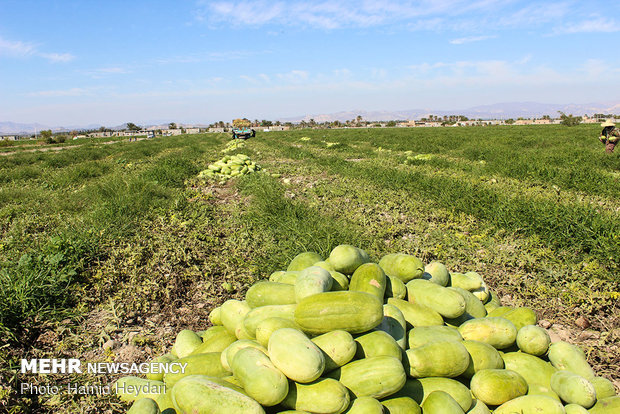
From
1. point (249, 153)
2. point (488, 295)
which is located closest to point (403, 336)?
point (488, 295)

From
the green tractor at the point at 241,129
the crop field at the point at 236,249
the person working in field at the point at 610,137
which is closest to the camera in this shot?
the crop field at the point at 236,249

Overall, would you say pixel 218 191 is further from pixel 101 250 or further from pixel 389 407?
pixel 389 407

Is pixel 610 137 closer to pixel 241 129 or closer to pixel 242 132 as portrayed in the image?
pixel 242 132

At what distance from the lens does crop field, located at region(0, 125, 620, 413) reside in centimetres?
336

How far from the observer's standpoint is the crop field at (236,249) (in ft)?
11.0

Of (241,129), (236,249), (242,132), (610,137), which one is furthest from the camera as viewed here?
(241,129)

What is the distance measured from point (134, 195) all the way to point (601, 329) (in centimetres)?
782

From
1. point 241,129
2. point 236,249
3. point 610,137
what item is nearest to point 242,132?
point 241,129

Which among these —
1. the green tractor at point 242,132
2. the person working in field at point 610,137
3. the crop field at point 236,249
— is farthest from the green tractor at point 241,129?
the person working in field at point 610,137

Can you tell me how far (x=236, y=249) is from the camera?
518 cm

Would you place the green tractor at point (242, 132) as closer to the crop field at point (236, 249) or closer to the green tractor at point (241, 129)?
the green tractor at point (241, 129)

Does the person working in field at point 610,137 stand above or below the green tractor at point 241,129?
below

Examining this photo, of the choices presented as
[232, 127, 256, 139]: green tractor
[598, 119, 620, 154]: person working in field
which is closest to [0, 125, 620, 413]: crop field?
[598, 119, 620, 154]: person working in field

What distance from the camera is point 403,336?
2.22 metres
